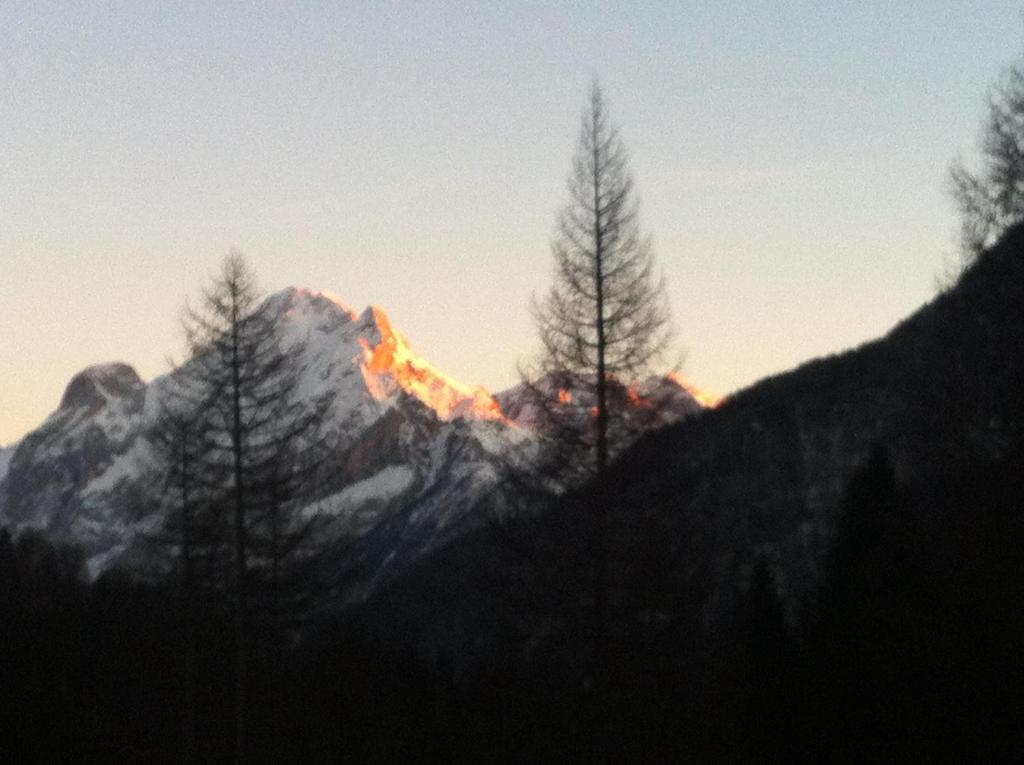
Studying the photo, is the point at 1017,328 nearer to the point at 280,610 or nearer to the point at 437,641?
the point at 280,610

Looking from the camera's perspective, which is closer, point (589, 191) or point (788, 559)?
point (589, 191)

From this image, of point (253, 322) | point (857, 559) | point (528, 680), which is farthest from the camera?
point (528, 680)

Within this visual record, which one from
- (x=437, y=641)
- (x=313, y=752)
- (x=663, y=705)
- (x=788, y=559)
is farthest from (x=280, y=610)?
(x=437, y=641)

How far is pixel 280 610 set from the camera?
31984 millimetres

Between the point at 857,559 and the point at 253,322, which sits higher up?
the point at 253,322

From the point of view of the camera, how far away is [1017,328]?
26.9m

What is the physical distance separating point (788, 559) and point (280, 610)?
109m

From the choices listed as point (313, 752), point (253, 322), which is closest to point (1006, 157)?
point (253, 322)

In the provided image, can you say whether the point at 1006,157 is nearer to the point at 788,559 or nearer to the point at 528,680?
the point at 528,680

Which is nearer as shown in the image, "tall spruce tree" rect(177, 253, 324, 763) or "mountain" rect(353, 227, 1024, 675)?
"mountain" rect(353, 227, 1024, 675)

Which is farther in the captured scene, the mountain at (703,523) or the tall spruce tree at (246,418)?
the tall spruce tree at (246,418)

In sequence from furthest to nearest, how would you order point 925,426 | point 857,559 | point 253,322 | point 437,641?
point 437,641
point 857,559
point 253,322
point 925,426

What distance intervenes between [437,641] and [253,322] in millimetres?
134712

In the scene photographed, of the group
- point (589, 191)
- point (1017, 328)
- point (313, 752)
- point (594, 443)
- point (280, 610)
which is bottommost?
point (313, 752)
